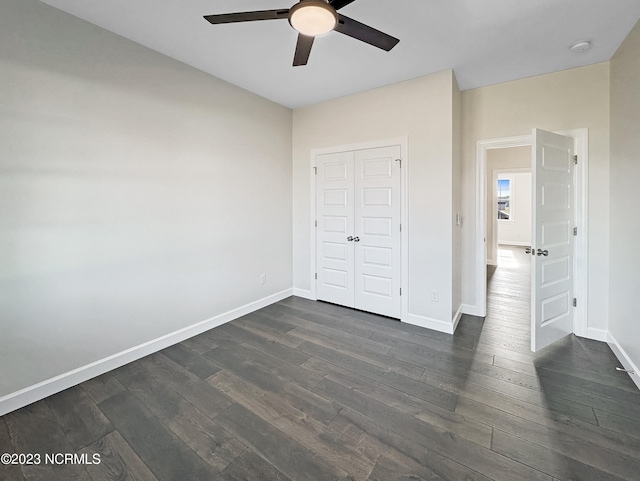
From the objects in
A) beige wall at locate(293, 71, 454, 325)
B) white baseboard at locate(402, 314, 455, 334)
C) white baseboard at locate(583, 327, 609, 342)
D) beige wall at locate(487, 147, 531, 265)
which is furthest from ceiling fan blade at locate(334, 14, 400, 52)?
beige wall at locate(487, 147, 531, 265)

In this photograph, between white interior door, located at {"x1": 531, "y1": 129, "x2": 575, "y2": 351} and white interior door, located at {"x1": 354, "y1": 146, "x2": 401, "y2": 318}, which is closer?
white interior door, located at {"x1": 531, "y1": 129, "x2": 575, "y2": 351}

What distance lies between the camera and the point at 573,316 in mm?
2986

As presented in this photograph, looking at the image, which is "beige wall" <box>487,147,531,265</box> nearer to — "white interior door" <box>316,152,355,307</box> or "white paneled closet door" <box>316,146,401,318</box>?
"white paneled closet door" <box>316,146,401,318</box>

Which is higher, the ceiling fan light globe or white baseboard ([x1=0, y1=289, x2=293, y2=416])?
the ceiling fan light globe

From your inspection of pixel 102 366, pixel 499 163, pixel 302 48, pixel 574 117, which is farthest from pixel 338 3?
pixel 499 163

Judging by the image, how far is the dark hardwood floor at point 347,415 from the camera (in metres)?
1.49

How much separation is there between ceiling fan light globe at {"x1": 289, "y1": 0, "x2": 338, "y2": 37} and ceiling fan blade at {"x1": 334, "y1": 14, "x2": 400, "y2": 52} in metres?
0.08

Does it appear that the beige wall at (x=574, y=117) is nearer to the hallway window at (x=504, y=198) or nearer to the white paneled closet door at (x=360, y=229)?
the white paneled closet door at (x=360, y=229)

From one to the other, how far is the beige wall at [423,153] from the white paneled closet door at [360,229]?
0.20m

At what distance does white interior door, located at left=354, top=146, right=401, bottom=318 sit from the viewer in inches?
133

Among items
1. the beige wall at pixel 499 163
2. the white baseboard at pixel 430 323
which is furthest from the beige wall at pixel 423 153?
the beige wall at pixel 499 163

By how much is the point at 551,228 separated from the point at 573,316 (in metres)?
1.08

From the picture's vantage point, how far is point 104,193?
2.32m

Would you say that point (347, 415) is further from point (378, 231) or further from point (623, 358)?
point (623, 358)
